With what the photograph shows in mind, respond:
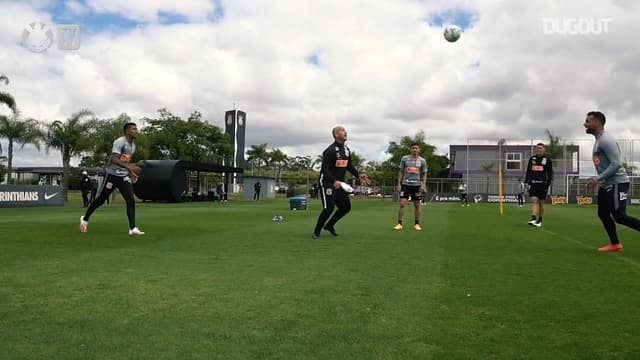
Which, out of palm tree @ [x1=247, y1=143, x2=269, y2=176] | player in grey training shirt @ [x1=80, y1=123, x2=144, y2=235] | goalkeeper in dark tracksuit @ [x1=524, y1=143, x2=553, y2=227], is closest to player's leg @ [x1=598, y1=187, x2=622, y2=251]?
goalkeeper in dark tracksuit @ [x1=524, y1=143, x2=553, y2=227]

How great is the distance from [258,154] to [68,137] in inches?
2638

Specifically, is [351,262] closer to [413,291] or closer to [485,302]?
[413,291]

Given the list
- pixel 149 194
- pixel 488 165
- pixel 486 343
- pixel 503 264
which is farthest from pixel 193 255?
pixel 488 165

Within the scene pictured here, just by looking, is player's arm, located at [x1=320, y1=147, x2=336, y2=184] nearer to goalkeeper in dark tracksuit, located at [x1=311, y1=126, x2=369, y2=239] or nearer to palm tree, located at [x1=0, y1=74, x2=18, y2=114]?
goalkeeper in dark tracksuit, located at [x1=311, y1=126, x2=369, y2=239]

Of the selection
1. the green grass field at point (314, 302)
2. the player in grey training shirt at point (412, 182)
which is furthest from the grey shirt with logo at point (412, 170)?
the green grass field at point (314, 302)

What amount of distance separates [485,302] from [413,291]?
702 mm

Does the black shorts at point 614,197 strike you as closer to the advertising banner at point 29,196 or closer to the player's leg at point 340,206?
the player's leg at point 340,206

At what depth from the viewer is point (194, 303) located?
4.81m

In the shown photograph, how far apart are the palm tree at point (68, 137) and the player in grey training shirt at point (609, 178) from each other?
4285cm

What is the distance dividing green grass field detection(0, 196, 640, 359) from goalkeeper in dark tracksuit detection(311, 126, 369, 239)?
1.85 m

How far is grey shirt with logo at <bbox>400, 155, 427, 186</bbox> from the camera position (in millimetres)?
13344

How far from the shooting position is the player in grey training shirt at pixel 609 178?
8.33 metres

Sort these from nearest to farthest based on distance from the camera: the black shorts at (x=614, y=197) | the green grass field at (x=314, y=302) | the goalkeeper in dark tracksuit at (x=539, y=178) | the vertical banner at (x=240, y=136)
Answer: the green grass field at (x=314, y=302), the black shorts at (x=614, y=197), the goalkeeper in dark tracksuit at (x=539, y=178), the vertical banner at (x=240, y=136)

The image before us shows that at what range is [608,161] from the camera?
846 centimetres
